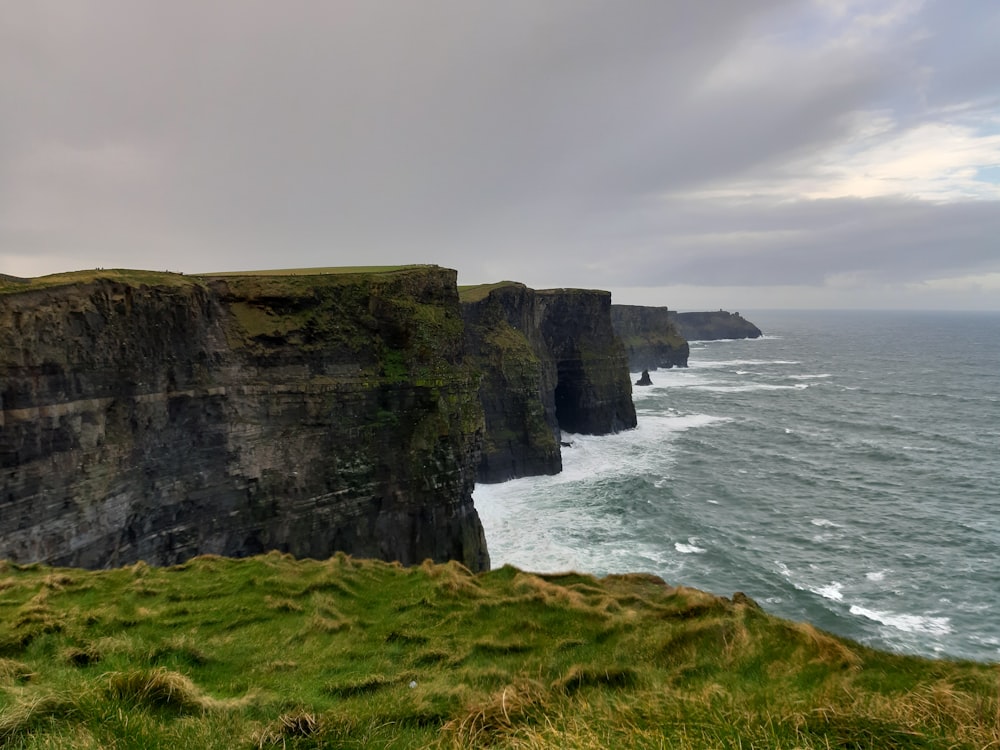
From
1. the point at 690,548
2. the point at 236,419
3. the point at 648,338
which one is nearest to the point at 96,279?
the point at 236,419

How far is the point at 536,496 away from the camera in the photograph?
47312 mm

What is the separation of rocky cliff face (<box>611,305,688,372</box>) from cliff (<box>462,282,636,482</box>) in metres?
56.1

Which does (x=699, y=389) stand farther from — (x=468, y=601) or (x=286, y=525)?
(x=468, y=601)

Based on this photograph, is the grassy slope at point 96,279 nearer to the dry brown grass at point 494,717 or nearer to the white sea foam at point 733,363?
the dry brown grass at point 494,717

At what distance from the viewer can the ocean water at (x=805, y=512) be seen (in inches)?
1104

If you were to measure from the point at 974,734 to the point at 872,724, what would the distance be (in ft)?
2.60

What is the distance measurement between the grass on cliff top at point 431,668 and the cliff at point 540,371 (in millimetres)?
26248

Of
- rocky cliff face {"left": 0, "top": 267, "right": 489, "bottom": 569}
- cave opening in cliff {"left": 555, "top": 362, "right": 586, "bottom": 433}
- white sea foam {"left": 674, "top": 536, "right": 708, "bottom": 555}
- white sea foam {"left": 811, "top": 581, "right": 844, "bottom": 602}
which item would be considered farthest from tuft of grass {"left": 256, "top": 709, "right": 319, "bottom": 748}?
cave opening in cliff {"left": 555, "top": 362, "right": 586, "bottom": 433}

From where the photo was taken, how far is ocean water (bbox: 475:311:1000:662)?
28.0m

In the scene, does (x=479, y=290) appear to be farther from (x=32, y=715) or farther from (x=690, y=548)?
(x=32, y=715)

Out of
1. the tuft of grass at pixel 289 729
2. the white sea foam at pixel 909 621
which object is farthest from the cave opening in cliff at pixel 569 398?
the tuft of grass at pixel 289 729

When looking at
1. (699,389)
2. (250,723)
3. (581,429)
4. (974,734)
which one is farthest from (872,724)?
(699,389)

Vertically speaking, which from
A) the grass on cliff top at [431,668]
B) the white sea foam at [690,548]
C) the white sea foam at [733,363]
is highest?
the grass on cliff top at [431,668]

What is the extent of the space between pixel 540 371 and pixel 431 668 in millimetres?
50335
